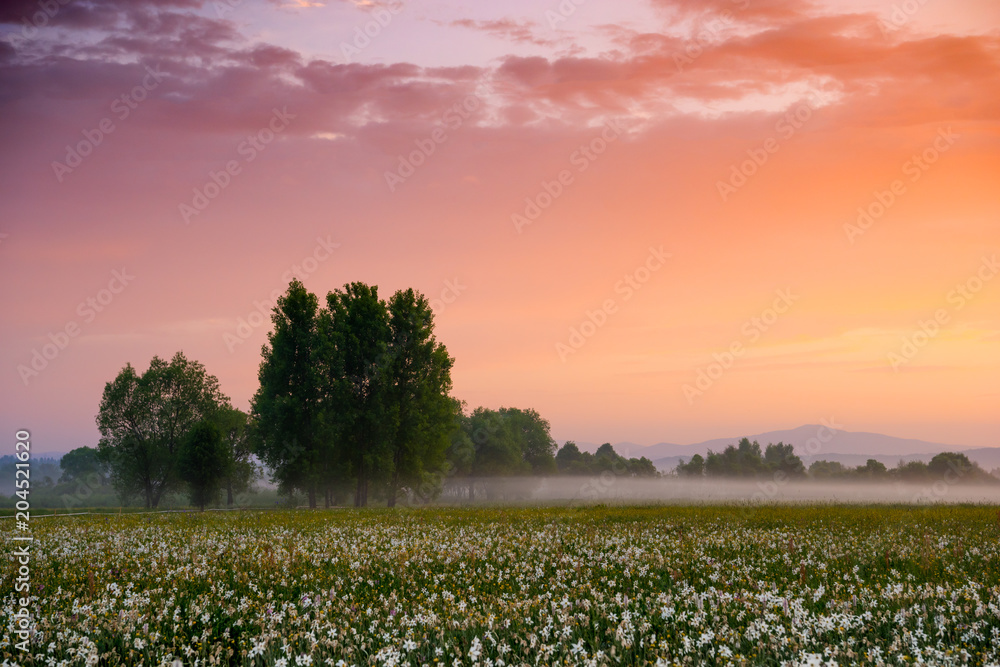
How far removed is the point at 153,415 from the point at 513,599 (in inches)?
3197

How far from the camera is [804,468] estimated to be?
151125mm

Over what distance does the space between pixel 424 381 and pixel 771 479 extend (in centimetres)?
11645

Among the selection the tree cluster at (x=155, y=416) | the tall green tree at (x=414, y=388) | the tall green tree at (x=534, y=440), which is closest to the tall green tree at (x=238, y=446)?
the tree cluster at (x=155, y=416)

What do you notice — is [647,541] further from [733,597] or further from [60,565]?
[60,565]

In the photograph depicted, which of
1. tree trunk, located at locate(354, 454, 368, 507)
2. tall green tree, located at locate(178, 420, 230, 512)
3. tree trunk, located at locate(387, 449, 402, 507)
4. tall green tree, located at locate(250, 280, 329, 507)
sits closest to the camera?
tall green tree, located at locate(250, 280, 329, 507)

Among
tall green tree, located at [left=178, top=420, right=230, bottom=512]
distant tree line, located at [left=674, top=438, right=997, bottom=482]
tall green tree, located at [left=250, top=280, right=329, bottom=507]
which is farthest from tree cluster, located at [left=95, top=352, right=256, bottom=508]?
distant tree line, located at [left=674, top=438, right=997, bottom=482]

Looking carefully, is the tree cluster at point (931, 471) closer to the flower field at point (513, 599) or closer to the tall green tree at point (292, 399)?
the tall green tree at point (292, 399)

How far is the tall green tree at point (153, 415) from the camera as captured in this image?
2970 inches

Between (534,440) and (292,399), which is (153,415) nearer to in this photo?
(292,399)

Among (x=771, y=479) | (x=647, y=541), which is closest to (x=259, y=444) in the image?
(x=647, y=541)

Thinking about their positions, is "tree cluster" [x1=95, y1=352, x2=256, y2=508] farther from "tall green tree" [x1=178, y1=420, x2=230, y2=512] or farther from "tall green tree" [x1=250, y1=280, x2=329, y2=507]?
"tall green tree" [x1=250, y1=280, x2=329, y2=507]

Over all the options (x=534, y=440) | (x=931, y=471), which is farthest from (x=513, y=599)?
(x=931, y=471)

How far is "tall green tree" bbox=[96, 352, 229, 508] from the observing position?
75.4 m

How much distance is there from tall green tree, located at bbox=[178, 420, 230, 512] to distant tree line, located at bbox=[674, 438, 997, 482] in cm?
12513
